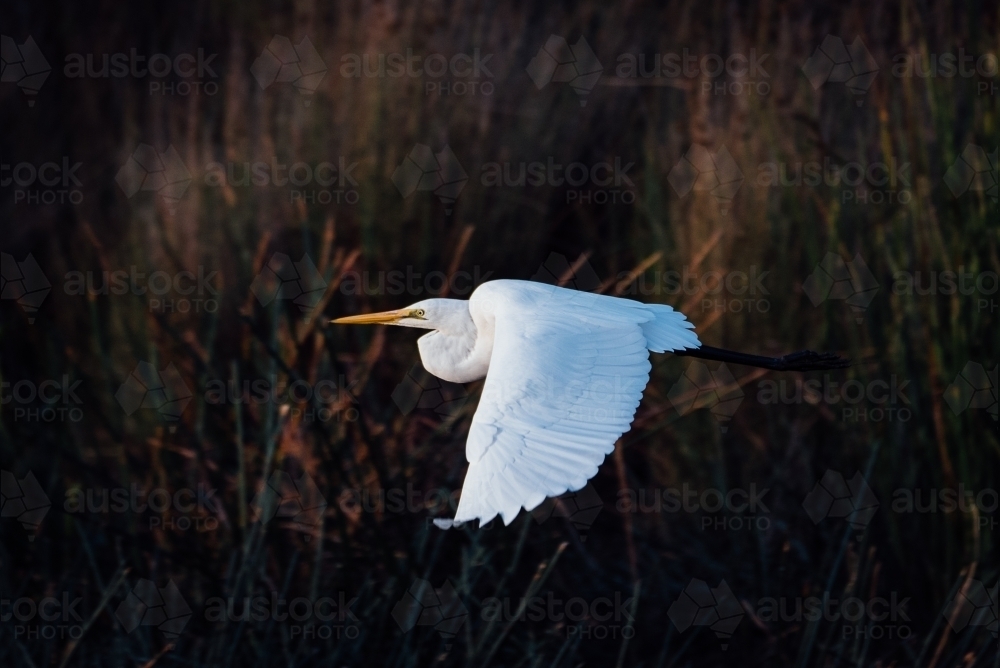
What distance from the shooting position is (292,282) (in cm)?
383

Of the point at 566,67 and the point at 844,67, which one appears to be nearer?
the point at 844,67

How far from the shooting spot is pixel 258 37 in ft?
17.3

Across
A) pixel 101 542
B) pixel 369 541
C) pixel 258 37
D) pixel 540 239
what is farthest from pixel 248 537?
pixel 258 37

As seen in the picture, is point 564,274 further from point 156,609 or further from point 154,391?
point 156,609

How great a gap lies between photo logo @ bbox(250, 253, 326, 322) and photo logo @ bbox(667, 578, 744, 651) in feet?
4.35

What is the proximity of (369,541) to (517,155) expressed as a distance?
1.78 meters

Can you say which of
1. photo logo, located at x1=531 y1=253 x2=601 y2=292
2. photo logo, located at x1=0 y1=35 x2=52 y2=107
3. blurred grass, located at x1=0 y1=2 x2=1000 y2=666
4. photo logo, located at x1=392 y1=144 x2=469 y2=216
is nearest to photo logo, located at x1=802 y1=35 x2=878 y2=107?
blurred grass, located at x1=0 y1=2 x2=1000 y2=666

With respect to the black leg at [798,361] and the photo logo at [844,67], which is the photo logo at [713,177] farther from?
the black leg at [798,361]

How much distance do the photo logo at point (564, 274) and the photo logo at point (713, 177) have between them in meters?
0.45

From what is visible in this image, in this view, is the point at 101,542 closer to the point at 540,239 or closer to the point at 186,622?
the point at 186,622

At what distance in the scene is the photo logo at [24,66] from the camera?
5.89 meters

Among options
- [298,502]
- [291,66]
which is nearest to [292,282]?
[298,502]

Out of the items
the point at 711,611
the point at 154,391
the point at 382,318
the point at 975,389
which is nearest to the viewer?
the point at 382,318

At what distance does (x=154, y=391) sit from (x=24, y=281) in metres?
1.45
